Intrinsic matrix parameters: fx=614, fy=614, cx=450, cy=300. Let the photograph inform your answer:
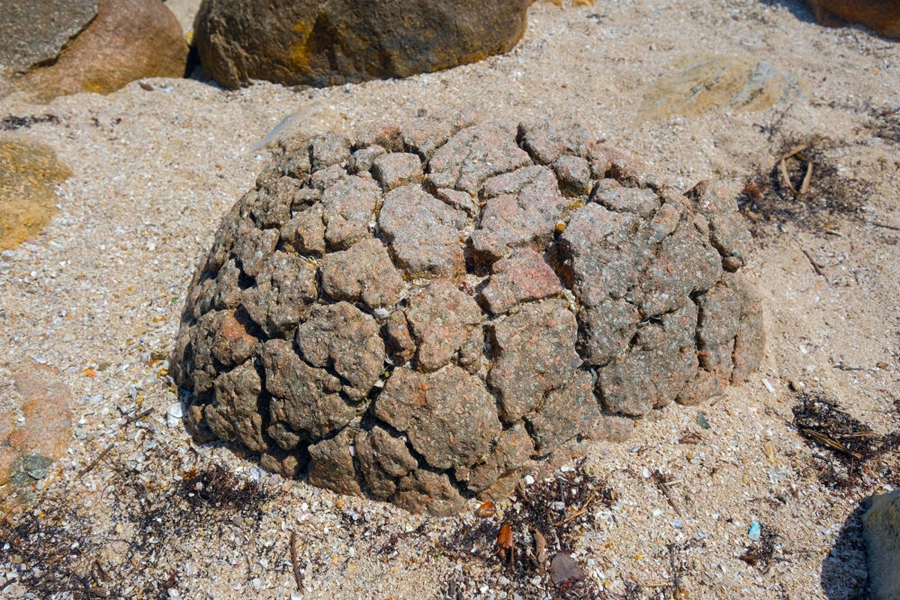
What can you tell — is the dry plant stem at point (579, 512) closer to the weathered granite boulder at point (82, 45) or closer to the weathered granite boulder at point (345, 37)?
the weathered granite boulder at point (345, 37)

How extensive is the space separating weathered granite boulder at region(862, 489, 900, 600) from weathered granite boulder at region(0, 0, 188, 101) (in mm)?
5929

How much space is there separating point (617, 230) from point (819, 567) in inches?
65.6

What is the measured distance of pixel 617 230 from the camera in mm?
2688

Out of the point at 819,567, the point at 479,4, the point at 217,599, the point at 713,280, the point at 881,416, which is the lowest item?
the point at 217,599

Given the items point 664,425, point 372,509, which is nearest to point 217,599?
point 372,509

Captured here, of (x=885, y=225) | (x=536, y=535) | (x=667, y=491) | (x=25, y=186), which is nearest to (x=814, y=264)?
(x=885, y=225)

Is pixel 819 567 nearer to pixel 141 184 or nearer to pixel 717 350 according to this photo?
pixel 717 350

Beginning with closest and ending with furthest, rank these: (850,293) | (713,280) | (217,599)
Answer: (217,599) < (713,280) < (850,293)

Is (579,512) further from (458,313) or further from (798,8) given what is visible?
(798,8)

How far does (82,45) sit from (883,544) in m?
6.19

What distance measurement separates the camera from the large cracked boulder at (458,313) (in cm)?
247

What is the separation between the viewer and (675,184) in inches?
173

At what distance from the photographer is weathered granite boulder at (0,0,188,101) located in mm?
4754

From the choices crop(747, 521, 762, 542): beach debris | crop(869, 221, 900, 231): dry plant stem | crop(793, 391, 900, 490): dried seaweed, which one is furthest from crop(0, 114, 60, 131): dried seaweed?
crop(869, 221, 900, 231): dry plant stem
